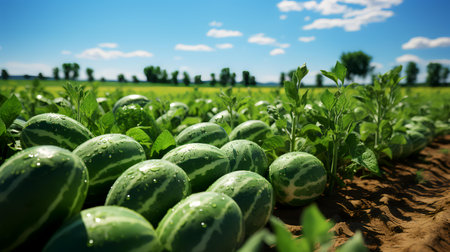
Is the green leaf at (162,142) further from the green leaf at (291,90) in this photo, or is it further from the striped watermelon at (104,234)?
the green leaf at (291,90)

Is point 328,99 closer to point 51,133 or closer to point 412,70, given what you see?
point 51,133

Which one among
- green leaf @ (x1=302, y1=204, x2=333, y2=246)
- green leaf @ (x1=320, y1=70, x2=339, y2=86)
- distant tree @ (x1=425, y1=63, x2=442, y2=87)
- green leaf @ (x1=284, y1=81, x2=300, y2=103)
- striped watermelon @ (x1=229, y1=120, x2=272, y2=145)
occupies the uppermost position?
distant tree @ (x1=425, y1=63, x2=442, y2=87)

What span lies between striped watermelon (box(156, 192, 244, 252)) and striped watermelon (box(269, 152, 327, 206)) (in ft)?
3.90

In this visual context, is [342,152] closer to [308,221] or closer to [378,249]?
[378,249]

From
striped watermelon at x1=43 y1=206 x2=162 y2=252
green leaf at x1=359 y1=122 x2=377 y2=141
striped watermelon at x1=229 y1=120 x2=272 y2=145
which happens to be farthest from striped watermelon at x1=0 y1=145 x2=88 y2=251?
green leaf at x1=359 y1=122 x2=377 y2=141

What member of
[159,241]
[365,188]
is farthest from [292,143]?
[159,241]

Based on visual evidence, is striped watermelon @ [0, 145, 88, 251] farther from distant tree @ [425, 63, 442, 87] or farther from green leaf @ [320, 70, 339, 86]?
distant tree @ [425, 63, 442, 87]

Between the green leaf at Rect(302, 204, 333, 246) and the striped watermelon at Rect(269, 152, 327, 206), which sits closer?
the green leaf at Rect(302, 204, 333, 246)

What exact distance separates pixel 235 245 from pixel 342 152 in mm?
2205

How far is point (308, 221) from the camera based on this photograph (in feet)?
2.74

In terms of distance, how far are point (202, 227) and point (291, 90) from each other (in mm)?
2056

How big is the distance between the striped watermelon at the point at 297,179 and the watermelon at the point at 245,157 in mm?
149

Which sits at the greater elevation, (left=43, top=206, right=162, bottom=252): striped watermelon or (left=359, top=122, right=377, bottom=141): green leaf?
(left=359, top=122, right=377, bottom=141): green leaf

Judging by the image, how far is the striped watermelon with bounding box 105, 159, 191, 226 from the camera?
1.78m
